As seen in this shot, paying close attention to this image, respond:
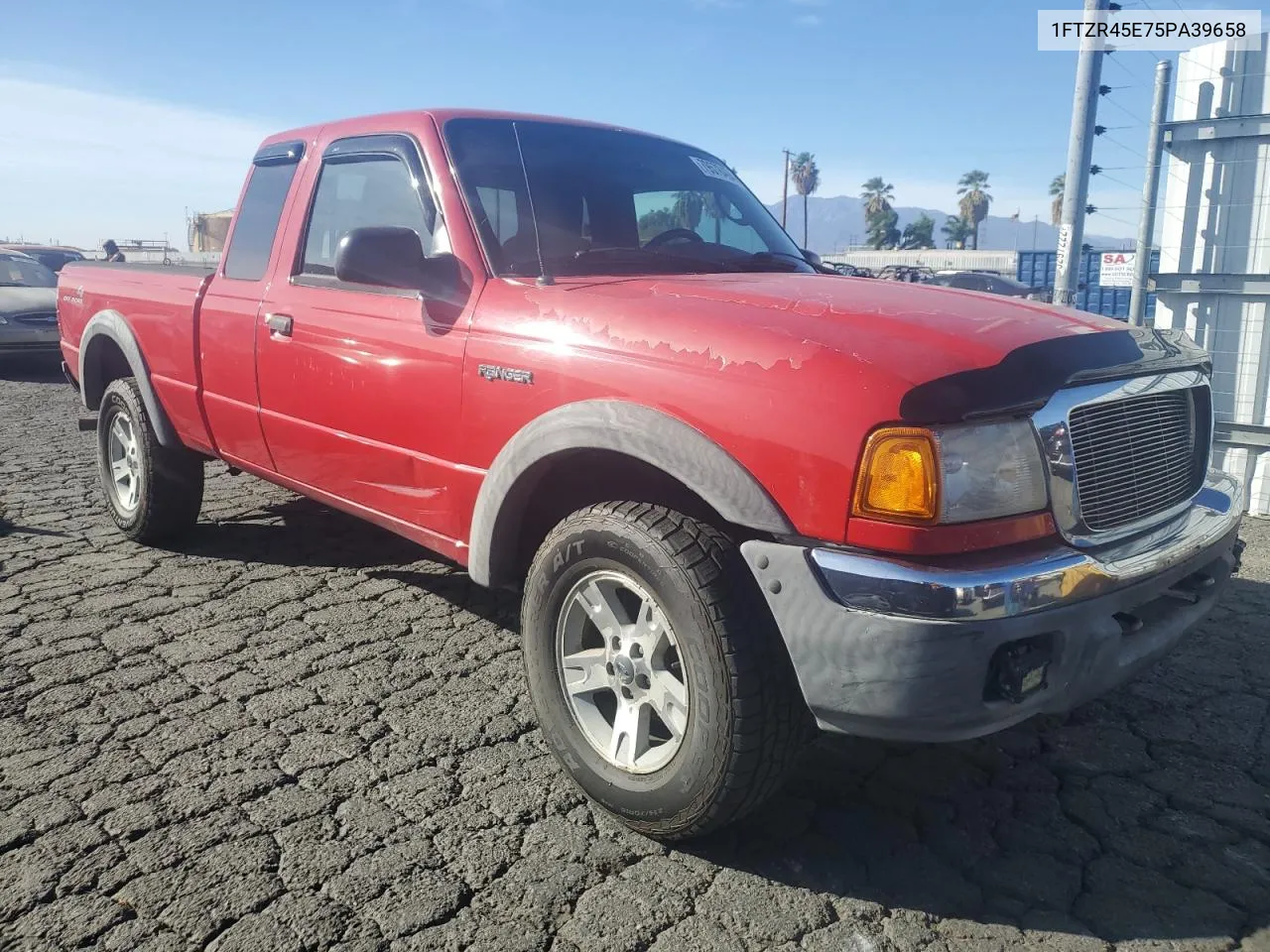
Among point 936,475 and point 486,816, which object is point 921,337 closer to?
point 936,475

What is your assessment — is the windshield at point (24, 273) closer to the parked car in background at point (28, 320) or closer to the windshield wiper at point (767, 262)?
the parked car in background at point (28, 320)

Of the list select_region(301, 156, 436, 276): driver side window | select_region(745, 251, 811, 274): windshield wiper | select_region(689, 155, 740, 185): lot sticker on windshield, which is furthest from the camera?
select_region(689, 155, 740, 185): lot sticker on windshield

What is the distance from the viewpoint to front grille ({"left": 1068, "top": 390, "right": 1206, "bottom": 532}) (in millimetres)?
2301

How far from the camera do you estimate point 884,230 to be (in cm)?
7981

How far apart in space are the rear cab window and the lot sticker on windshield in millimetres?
1659

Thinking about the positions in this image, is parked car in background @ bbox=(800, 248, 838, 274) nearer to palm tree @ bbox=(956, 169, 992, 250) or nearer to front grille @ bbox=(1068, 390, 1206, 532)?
front grille @ bbox=(1068, 390, 1206, 532)

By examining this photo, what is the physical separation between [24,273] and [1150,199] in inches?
547

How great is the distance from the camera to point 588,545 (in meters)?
2.52

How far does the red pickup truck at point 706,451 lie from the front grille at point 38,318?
10.3 m

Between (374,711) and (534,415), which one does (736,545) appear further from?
(374,711)

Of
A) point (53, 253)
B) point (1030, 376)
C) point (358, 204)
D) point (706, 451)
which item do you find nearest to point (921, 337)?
point (1030, 376)

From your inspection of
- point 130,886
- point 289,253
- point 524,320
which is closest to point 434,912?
point 130,886

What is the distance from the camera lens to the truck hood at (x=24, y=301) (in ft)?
39.9

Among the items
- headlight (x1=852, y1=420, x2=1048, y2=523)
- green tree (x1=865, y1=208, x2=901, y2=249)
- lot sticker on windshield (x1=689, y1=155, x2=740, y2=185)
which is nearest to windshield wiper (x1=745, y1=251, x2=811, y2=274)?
lot sticker on windshield (x1=689, y1=155, x2=740, y2=185)
